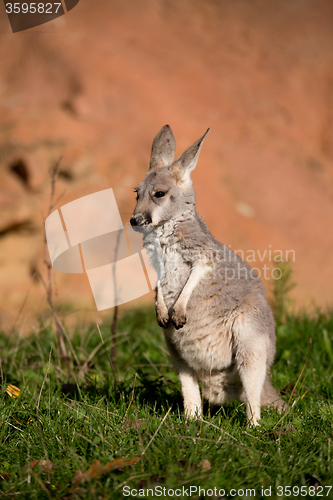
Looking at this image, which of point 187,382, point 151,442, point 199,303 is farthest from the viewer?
point 187,382

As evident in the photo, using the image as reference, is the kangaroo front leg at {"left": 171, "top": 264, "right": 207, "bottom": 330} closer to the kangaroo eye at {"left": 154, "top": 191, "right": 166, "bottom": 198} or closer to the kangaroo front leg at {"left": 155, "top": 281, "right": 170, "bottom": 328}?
the kangaroo front leg at {"left": 155, "top": 281, "right": 170, "bottom": 328}

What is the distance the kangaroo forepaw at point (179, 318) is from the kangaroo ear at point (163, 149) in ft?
3.58

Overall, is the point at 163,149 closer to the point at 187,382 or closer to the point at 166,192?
the point at 166,192

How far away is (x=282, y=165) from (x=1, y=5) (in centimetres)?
574

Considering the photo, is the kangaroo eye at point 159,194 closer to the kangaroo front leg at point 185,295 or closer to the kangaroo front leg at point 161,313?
the kangaroo front leg at point 185,295

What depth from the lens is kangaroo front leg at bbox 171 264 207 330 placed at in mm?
2553

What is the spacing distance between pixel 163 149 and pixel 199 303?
3.78ft

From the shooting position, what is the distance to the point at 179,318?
2.55 m

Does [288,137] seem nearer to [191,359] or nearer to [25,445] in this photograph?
[191,359]

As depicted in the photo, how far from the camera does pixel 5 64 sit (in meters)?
7.23

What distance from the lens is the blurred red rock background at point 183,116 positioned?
6746 mm

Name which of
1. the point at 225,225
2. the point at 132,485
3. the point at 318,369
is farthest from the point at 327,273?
the point at 132,485

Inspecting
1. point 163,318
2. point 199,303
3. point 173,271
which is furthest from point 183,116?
point 163,318

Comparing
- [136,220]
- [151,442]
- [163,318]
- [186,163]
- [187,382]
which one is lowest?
[187,382]
